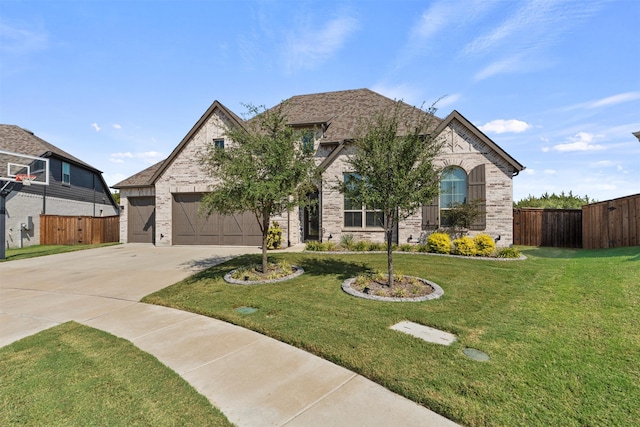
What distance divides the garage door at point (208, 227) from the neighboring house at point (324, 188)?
53mm

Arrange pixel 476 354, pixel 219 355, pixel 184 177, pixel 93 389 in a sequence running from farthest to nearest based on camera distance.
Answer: pixel 184 177 → pixel 219 355 → pixel 476 354 → pixel 93 389

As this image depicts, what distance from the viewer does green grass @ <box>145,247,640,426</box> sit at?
2.76m

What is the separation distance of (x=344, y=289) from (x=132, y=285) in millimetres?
5629

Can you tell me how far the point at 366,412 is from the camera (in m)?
2.67

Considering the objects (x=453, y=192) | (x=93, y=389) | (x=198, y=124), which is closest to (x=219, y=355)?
(x=93, y=389)

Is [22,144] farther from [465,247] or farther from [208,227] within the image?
[465,247]

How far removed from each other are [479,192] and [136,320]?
1266 centimetres

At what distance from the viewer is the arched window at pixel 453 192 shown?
41.0 ft

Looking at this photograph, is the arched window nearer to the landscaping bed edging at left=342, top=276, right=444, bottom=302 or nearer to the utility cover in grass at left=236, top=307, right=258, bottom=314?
the landscaping bed edging at left=342, top=276, right=444, bottom=302

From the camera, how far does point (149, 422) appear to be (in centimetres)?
255

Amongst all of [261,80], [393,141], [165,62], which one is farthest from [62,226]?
[393,141]

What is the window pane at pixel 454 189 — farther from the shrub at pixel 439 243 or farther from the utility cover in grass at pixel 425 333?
the utility cover in grass at pixel 425 333

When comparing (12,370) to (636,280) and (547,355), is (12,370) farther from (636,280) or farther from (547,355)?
(636,280)

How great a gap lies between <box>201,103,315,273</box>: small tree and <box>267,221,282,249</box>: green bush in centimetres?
528
